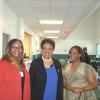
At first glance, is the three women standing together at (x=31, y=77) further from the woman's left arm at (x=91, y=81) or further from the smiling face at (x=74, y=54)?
the smiling face at (x=74, y=54)

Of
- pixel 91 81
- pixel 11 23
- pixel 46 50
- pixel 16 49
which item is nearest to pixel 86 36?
pixel 11 23

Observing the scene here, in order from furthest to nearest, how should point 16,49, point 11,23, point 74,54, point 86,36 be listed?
point 86,36 → point 11,23 → point 74,54 → point 16,49

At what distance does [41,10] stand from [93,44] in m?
13.6

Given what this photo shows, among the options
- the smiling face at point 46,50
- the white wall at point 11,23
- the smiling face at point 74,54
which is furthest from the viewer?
the white wall at point 11,23

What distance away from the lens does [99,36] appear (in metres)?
18.5

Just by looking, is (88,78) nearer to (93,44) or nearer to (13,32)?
(13,32)

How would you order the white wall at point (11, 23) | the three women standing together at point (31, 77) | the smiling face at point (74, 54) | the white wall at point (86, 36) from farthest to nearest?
the white wall at point (86, 36) → the white wall at point (11, 23) → the smiling face at point (74, 54) → the three women standing together at point (31, 77)

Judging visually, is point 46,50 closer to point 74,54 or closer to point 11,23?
point 74,54

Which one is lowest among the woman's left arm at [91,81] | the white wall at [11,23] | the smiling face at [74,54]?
the woman's left arm at [91,81]

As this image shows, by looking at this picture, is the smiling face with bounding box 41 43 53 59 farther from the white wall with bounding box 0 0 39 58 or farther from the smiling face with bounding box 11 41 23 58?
the white wall with bounding box 0 0 39 58

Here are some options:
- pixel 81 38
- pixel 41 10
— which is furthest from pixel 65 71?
pixel 81 38

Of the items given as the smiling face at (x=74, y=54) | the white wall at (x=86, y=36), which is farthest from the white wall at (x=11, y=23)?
the white wall at (x=86, y=36)

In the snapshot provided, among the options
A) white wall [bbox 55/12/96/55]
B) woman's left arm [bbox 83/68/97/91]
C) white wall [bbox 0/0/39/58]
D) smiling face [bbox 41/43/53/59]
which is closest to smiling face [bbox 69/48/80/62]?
woman's left arm [bbox 83/68/97/91]

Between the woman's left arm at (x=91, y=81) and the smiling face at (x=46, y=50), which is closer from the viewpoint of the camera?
the smiling face at (x=46, y=50)
